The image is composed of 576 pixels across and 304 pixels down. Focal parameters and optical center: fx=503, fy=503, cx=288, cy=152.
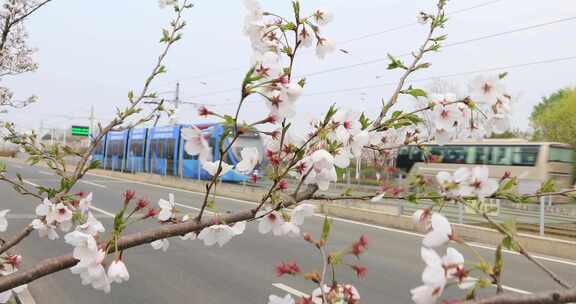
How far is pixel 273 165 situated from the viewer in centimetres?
154

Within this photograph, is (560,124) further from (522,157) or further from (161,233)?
(161,233)

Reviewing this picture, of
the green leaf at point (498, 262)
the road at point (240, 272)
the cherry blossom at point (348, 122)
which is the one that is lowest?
the road at point (240, 272)

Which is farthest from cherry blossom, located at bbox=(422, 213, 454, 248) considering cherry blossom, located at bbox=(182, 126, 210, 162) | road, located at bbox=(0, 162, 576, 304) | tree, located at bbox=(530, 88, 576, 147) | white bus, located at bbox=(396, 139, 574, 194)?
tree, located at bbox=(530, 88, 576, 147)

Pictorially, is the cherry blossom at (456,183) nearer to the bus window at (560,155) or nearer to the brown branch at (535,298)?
the brown branch at (535,298)

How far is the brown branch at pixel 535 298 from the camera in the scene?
88 centimetres

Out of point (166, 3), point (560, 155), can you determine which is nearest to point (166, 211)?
point (166, 3)

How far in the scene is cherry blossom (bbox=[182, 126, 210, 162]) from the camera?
4.20ft

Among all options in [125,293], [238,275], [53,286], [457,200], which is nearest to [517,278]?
[238,275]

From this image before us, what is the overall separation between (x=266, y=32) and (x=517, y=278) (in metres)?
7.33

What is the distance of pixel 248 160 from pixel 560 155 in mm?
23711

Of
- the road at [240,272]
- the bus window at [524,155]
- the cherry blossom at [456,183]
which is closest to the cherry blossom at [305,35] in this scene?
the cherry blossom at [456,183]

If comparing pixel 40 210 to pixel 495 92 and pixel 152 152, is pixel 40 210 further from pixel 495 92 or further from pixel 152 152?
pixel 152 152

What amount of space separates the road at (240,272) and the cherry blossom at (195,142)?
5278 millimetres

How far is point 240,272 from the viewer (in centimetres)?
772
